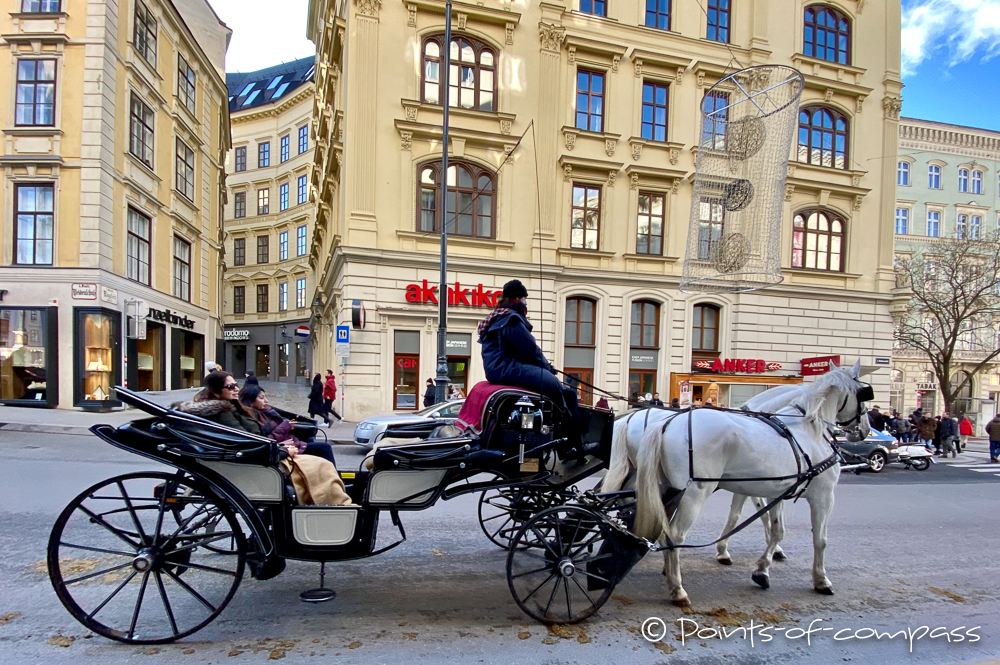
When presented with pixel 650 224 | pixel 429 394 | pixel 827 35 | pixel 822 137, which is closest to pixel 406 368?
pixel 429 394

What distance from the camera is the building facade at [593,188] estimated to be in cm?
1565

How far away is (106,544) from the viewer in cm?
474

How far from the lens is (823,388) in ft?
15.3

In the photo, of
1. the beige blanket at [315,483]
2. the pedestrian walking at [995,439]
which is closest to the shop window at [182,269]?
the beige blanket at [315,483]

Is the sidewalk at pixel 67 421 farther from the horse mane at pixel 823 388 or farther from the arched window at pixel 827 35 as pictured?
the arched window at pixel 827 35

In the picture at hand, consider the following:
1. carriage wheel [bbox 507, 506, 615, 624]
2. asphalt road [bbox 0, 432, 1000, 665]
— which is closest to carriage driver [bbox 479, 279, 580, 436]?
carriage wheel [bbox 507, 506, 615, 624]

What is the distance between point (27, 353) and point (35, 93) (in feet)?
23.5

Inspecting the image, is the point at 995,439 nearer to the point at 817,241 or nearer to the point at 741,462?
the point at 817,241

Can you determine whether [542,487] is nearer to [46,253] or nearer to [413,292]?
[413,292]

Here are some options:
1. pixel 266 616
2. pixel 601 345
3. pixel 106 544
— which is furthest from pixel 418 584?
pixel 601 345

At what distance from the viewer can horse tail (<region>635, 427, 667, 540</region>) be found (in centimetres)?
388

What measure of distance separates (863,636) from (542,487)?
2.35 metres

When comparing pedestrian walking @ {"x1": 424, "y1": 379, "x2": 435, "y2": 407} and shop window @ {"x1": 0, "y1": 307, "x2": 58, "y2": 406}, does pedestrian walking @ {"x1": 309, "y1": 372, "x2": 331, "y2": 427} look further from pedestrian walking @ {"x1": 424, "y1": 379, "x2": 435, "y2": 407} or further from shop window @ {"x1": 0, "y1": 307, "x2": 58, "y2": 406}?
shop window @ {"x1": 0, "y1": 307, "x2": 58, "y2": 406}

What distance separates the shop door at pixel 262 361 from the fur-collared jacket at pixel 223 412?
36.8m
